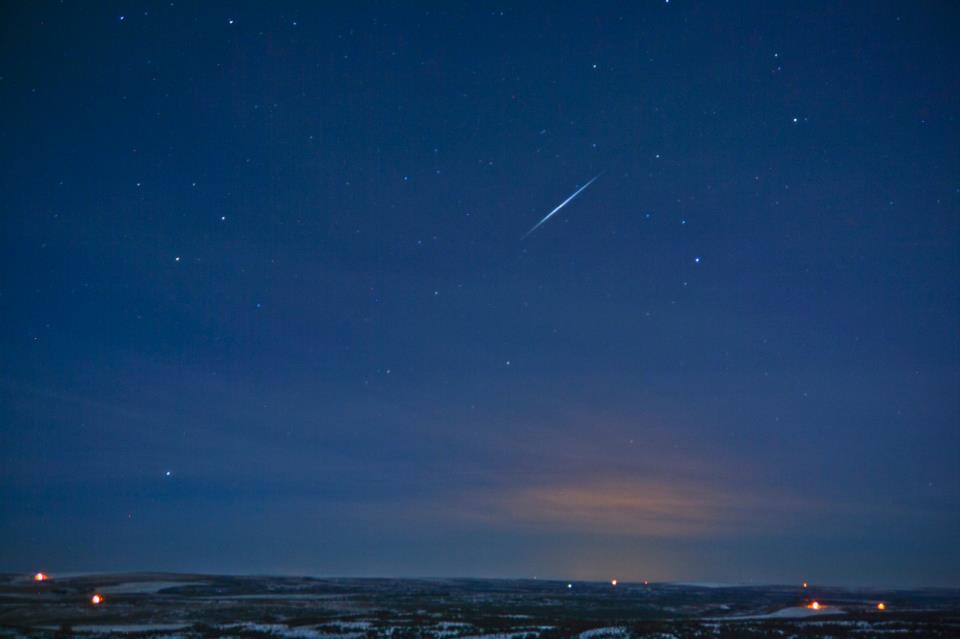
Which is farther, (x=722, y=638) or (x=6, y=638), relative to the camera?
(x=722, y=638)

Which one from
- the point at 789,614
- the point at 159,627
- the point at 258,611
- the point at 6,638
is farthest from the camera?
the point at 789,614

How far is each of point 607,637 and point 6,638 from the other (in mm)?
30862

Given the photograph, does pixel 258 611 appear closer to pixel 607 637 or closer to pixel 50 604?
pixel 50 604

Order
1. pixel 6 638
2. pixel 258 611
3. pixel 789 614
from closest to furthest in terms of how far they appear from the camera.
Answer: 1. pixel 6 638
2. pixel 258 611
3. pixel 789 614

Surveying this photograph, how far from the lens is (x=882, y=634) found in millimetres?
41344

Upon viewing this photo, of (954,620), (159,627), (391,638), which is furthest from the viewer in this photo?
(954,620)

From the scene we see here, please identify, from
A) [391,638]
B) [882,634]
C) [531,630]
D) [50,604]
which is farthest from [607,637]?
[50,604]

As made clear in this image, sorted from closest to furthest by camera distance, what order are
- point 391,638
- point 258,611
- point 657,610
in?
point 391,638 → point 258,611 → point 657,610

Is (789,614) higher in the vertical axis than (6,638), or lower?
lower

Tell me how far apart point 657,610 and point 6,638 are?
5188 cm

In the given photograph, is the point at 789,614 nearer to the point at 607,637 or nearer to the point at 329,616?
the point at 607,637

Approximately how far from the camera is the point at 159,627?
42031 mm

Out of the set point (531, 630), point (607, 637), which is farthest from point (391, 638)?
point (607, 637)

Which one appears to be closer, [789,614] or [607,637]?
[607,637]
